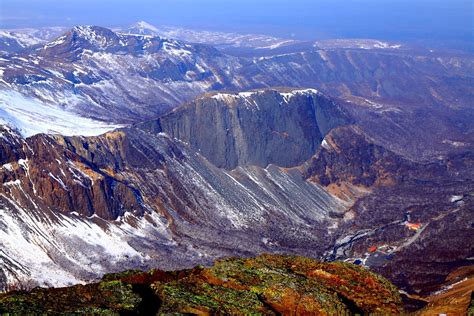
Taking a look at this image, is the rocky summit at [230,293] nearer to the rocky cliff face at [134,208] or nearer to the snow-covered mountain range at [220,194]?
the snow-covered mountain range at [220,194]

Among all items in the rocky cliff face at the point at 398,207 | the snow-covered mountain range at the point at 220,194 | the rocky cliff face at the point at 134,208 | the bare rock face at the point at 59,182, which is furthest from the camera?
the bare rock face at the point at 59,182

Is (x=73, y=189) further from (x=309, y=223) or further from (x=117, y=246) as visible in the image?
(x=309, y=223)

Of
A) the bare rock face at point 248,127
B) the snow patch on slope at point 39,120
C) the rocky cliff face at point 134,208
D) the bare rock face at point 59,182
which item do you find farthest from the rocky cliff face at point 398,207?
the snow patch on slope at point 39,120

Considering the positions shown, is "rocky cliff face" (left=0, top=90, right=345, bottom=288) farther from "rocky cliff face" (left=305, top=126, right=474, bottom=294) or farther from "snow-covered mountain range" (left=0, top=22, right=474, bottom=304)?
"rocky cliff face" (left=305, top=126, right=474, bottom=294)

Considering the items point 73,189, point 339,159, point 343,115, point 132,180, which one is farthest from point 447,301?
point 343,115

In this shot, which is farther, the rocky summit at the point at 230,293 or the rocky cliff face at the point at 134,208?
the rocky cliff face at the point at 134,208

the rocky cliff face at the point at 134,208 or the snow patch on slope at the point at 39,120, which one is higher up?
the snow patch on slope at the point at 39,120

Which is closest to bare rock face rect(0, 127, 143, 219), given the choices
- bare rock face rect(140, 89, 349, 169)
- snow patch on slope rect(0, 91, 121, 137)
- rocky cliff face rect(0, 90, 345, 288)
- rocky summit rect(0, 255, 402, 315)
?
rocky cliff face rect(0, 90, 345, 288)
